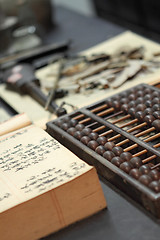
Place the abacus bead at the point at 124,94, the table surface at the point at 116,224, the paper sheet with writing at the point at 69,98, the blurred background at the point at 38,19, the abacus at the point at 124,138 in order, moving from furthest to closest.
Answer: the blurred background at the point at 38,19 → the paper sheet with writing at the point at 69,98 → the abacus bead at the point at 124,94 → the abacus at the point at 124,138 → the table surface at the point at 116,224

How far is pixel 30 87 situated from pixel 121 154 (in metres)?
1.10

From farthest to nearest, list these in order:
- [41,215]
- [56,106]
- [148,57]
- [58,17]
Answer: [58,17]
[148,57]
[56,106]
[41,215]

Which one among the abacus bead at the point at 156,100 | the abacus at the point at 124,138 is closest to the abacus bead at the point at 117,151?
the abacus at the point at 124,138

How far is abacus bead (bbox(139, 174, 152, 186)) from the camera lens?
1519 mm

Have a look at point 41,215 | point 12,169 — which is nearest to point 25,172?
point 12,169

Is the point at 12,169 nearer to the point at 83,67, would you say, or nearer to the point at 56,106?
the point at 56,106

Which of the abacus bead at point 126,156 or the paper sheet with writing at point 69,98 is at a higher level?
the abacus bead at point 126,156

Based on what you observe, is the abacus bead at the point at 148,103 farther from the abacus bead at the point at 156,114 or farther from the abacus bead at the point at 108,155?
the abacus bead at the point at 108,155

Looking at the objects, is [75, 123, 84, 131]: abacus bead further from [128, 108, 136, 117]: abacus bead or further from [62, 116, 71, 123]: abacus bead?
[128, 108, 136, 117]: abacus bead

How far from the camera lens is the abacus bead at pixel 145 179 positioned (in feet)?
4.98

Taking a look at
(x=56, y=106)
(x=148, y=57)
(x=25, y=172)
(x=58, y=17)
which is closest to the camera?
(x=25, y=172)

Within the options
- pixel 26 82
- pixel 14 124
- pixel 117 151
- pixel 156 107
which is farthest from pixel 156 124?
Answer: pixel 26 82

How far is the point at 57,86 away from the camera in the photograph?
2715mm

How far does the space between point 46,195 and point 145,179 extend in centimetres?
34
